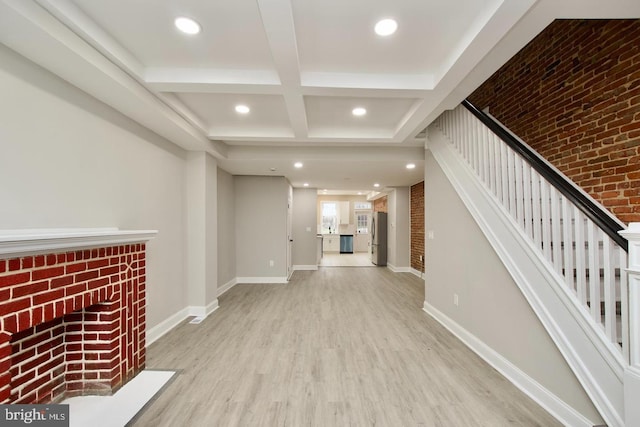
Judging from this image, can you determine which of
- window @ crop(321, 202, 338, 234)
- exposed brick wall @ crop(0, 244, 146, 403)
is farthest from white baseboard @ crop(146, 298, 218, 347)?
window @ crop(321, 202, 338, 234)

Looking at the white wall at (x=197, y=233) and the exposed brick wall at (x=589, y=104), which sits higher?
the exposed brick wall at (x=589, y=104)

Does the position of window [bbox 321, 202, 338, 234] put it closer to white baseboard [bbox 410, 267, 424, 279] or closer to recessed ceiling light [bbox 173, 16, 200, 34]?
white baseboard [bbox 410, 267, 424, 279]

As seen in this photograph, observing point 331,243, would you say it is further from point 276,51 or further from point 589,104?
point 276,51

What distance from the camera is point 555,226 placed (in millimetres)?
1870

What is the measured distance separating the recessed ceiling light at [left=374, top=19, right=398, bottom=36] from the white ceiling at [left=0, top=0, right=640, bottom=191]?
0.11 ft

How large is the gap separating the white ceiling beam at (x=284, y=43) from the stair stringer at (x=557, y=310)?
2.02 m

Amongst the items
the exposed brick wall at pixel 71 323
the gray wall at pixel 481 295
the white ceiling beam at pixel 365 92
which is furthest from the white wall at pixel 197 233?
the gray wall at pixel 481 295

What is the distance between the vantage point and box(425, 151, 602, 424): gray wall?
1.81 meters

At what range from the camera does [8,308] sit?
1306mm

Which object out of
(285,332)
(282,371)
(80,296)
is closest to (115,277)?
(80,296)

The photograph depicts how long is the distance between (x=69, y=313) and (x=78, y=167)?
1.06 m

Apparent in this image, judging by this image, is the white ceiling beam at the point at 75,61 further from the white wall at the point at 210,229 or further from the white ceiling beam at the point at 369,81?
the white ceiling beam at the point at 369,81

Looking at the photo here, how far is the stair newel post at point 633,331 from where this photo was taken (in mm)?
1327

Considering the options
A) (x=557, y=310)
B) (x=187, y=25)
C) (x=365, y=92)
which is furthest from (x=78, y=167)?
(x=557, y=310)
